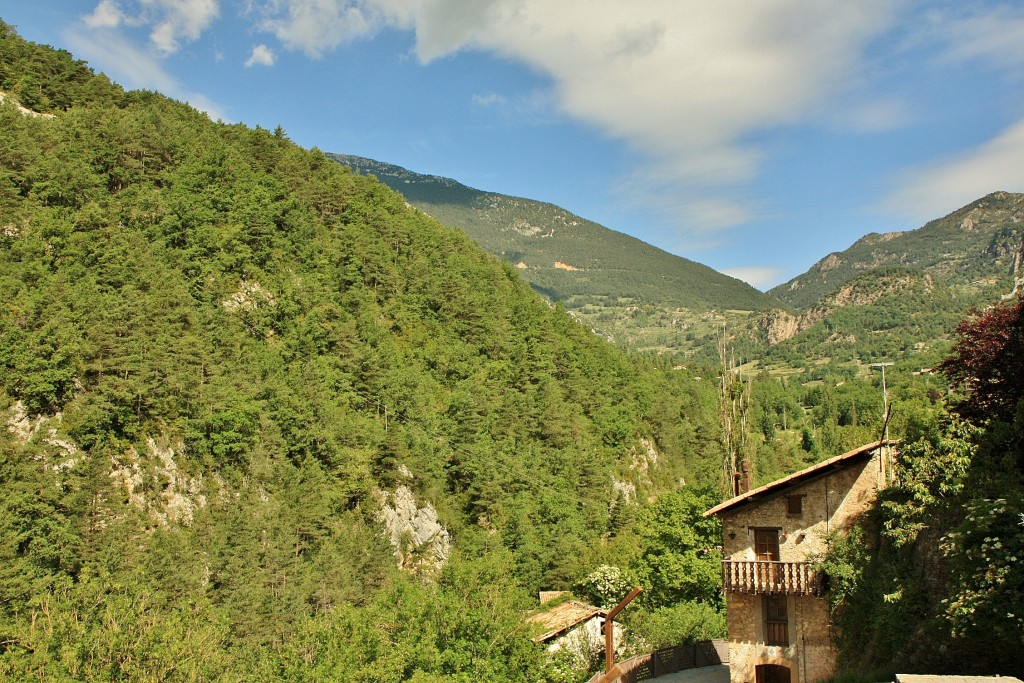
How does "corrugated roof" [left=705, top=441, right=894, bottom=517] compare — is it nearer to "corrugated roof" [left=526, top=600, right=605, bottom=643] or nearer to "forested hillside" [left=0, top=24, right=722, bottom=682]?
"forested hillside" [left=0, top=24, right=722, bottom=682]

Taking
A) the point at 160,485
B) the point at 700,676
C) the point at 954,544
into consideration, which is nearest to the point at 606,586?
the point at 700,676

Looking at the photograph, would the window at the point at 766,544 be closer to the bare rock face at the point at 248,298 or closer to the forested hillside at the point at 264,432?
the forested hillside at the point at 264,432

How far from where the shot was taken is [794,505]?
2345 cm

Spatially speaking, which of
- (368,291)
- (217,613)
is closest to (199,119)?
(368,291)

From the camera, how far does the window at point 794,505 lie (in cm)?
2334

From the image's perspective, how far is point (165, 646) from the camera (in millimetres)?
25391

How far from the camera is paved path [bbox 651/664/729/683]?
29.8 metres

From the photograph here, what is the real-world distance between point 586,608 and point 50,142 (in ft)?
179

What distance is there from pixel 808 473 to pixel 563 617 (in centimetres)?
2106

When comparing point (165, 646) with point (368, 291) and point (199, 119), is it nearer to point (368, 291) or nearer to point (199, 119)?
point (368, 291)

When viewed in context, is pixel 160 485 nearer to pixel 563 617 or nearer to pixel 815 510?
pixel 563 617

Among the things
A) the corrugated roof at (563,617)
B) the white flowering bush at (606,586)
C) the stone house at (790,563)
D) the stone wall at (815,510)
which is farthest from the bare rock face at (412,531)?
the stone wall at (815,510)

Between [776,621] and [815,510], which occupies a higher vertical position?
[815,510]

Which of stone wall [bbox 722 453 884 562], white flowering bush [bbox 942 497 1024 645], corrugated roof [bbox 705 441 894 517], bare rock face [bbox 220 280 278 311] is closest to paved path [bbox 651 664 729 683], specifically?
stone wall [bbox 722 453 884 562]
